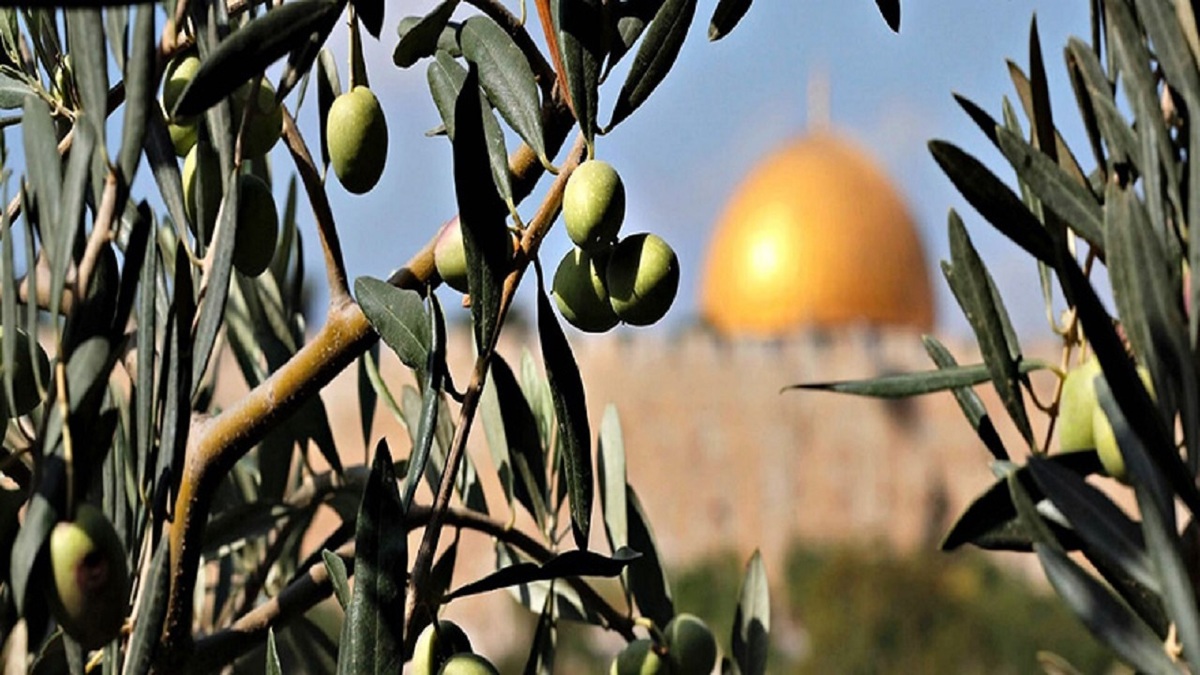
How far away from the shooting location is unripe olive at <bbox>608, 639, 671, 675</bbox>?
0.51 m

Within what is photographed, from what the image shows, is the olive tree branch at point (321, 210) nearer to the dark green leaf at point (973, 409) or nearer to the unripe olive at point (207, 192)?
the unripe olive at point (207, 192)

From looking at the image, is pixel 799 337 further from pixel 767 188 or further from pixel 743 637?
pixel 743 637

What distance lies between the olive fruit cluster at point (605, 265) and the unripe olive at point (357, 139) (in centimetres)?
6

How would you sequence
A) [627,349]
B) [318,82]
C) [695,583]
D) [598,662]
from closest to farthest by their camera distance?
[318,82]
[598,662]
[695,583]
[627,349]

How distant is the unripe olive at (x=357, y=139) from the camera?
444mm

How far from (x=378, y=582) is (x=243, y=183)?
12cm

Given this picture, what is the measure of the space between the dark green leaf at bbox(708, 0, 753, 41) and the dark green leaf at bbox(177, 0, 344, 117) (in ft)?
0.40

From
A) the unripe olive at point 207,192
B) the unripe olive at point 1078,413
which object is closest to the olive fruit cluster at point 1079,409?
the unripe olive at point 1078,413

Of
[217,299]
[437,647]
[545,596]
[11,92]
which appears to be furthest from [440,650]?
[545,596]

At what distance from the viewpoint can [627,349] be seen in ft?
42.9

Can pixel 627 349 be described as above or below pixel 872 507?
above

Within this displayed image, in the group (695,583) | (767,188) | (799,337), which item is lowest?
(695,583)

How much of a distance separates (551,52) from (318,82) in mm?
114

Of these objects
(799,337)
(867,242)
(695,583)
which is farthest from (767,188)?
(695,583)
